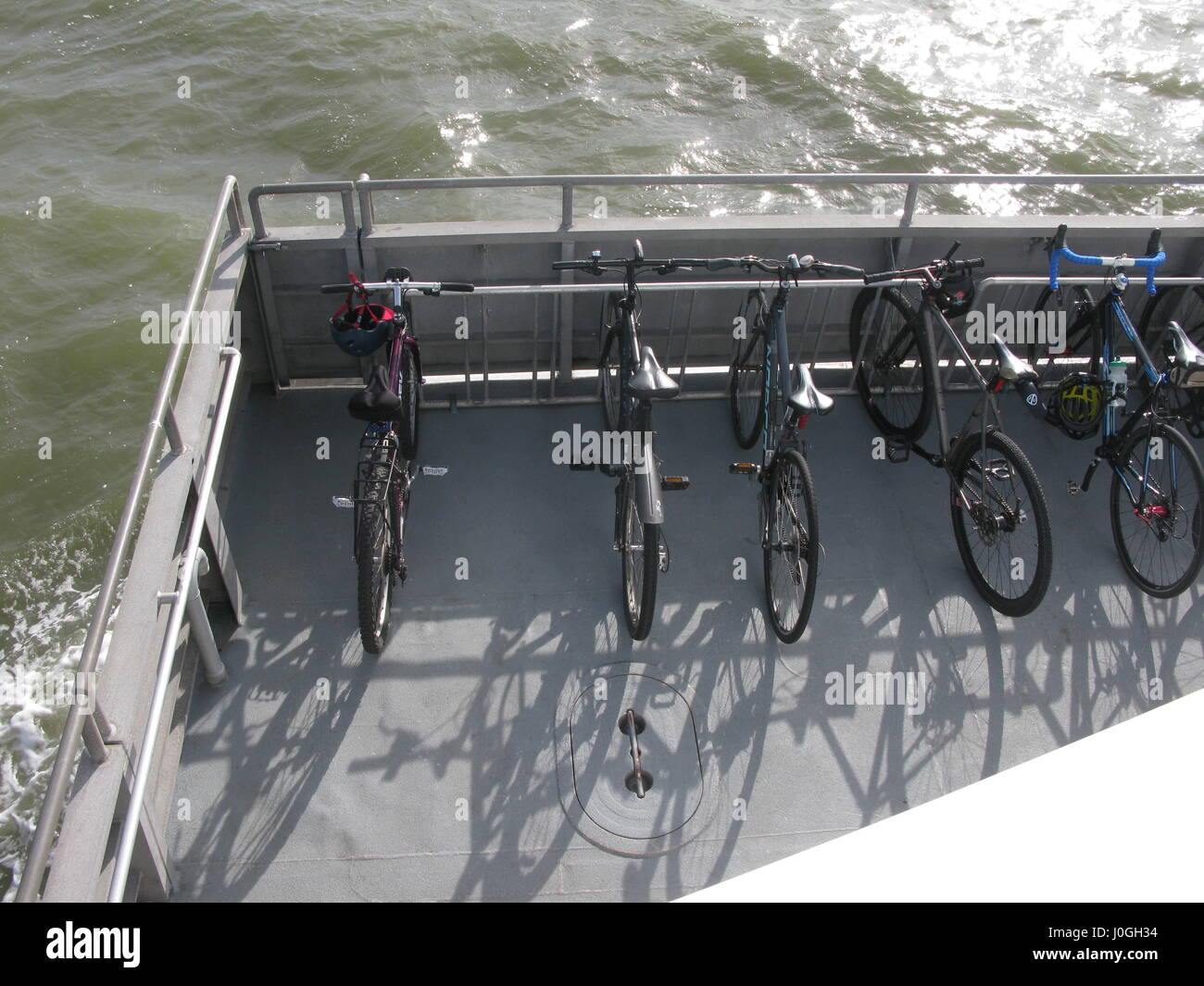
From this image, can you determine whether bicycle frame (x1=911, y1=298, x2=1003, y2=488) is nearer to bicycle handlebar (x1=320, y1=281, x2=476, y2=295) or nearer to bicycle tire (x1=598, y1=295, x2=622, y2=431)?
bicycle tire (x1=598, y1=295, x2=622, y2=431)

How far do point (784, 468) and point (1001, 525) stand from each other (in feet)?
3.66

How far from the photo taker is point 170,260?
1446 cm

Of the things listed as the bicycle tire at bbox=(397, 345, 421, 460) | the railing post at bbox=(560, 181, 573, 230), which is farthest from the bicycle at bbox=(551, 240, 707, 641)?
the bicycle tire at bbox=(397, 345, 421, 460)

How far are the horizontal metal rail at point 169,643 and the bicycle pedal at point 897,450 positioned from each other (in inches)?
143

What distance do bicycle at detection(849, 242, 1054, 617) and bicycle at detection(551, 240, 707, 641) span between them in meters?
1.33

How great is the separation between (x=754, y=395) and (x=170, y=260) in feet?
35.1

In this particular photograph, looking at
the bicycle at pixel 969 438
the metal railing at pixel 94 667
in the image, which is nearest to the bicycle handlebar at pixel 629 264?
the bicycle at pixel 969 438

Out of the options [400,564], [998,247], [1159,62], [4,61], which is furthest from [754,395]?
[1159,62]

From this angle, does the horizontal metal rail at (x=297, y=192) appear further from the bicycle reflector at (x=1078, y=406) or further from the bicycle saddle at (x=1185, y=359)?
the bicycle saddle at (x=1185, y=359)

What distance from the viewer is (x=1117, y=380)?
19.3ft

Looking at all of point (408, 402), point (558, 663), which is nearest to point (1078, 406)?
point (558, 663)

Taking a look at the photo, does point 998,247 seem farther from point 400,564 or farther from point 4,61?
point 4,61

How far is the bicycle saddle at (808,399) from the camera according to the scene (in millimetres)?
4930
